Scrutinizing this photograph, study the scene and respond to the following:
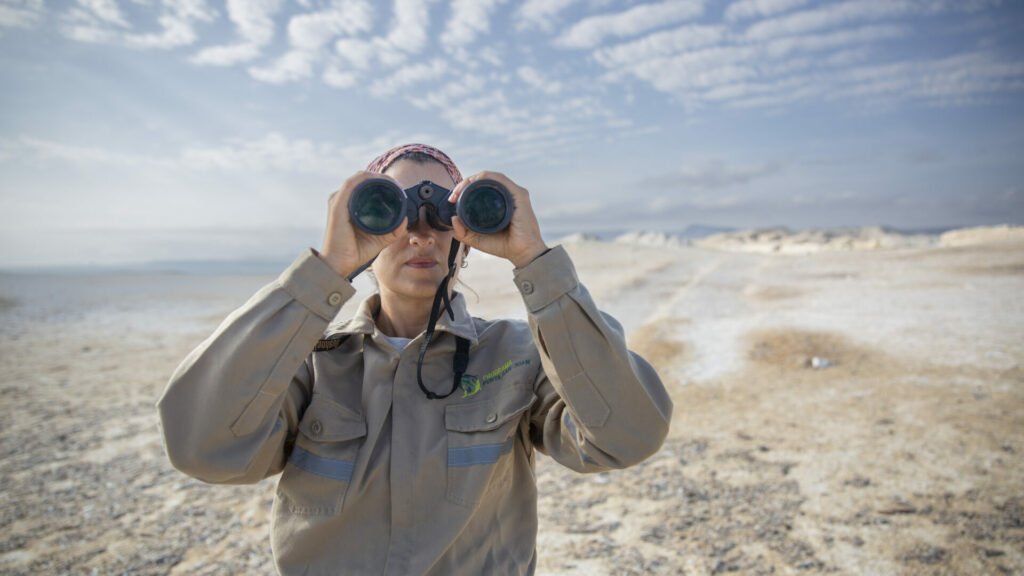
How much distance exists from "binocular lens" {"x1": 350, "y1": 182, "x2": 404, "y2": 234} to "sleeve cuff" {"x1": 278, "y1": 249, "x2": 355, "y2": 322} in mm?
160

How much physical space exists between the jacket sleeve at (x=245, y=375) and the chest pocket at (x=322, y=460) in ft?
0.52

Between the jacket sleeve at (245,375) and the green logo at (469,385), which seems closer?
the jacket sleeve at (245,375)

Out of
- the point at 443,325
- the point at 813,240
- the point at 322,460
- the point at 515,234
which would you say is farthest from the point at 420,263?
the point at 813,240

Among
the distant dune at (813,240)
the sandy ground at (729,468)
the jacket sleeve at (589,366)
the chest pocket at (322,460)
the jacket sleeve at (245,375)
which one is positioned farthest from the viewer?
the distant dune at (813,240)

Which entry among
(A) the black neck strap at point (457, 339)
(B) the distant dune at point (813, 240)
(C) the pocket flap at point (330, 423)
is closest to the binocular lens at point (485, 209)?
(A) the black neck strap at point (457, 339)

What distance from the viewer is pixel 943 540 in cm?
353

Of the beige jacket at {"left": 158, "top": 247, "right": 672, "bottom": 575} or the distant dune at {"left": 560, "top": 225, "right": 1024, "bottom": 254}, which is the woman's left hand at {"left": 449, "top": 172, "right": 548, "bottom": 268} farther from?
the distant dune at {"left": 560, "top": 225, "right": 1024, "bottom": 254}

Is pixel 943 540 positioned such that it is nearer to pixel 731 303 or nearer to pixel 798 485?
pixel 798 485

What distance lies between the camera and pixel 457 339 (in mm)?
1812

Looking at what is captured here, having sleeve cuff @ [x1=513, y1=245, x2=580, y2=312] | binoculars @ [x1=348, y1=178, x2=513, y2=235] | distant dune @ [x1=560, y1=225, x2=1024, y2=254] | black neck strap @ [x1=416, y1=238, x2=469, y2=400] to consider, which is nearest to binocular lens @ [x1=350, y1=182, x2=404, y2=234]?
binoculars @ [x1=348, y1=178, x2=513, y2=235]

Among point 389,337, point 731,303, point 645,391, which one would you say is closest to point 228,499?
point 389,337

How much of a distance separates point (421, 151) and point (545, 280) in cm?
83

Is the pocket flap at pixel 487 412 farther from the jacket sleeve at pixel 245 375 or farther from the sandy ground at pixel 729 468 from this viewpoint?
the sandy ground at pixel 729 468

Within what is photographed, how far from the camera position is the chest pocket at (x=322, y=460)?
5.21ft
